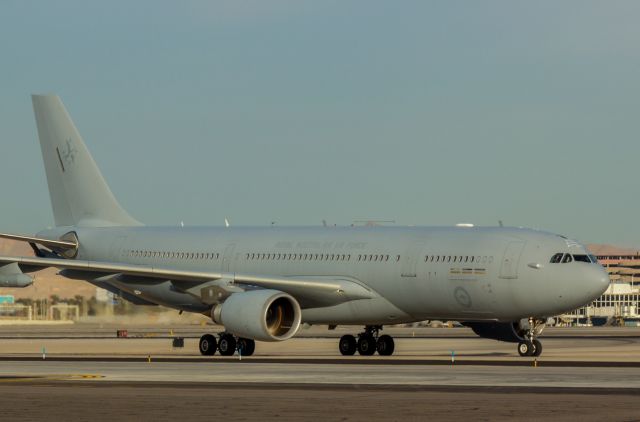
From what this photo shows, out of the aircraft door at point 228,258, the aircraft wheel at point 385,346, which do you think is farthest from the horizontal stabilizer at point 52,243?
the aircraft wheel at point 385,346

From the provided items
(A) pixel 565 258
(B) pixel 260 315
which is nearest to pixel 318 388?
(B) pixel 260 315

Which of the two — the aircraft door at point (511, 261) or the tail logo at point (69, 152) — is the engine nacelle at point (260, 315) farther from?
the tail logo at point (69, 152)

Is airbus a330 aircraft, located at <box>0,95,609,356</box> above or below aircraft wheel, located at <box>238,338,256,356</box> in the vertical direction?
above

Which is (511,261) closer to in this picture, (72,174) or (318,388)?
(318,388)

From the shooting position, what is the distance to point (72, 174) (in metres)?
59.3

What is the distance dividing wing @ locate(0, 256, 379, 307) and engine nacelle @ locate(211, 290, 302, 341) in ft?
4.13

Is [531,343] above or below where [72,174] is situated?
below

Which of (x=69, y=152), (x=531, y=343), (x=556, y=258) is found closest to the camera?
(x=556, y=258)

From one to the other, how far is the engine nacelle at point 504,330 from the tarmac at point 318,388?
196cm

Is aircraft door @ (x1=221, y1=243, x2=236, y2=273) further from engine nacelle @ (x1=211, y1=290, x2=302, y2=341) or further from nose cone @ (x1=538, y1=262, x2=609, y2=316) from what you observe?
nose cone @ (x1=538, y1=262, x2=609, y2=316)

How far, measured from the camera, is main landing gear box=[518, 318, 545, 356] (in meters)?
45.5

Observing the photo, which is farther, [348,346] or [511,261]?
[348,346]

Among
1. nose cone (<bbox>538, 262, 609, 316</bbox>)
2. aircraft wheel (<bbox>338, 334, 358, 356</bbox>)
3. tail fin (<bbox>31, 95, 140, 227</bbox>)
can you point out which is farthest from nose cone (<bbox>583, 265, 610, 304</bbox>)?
tail fin (<bbox>31, 95, 140, 227</bbox>)

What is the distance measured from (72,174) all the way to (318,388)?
33335 millimetres
